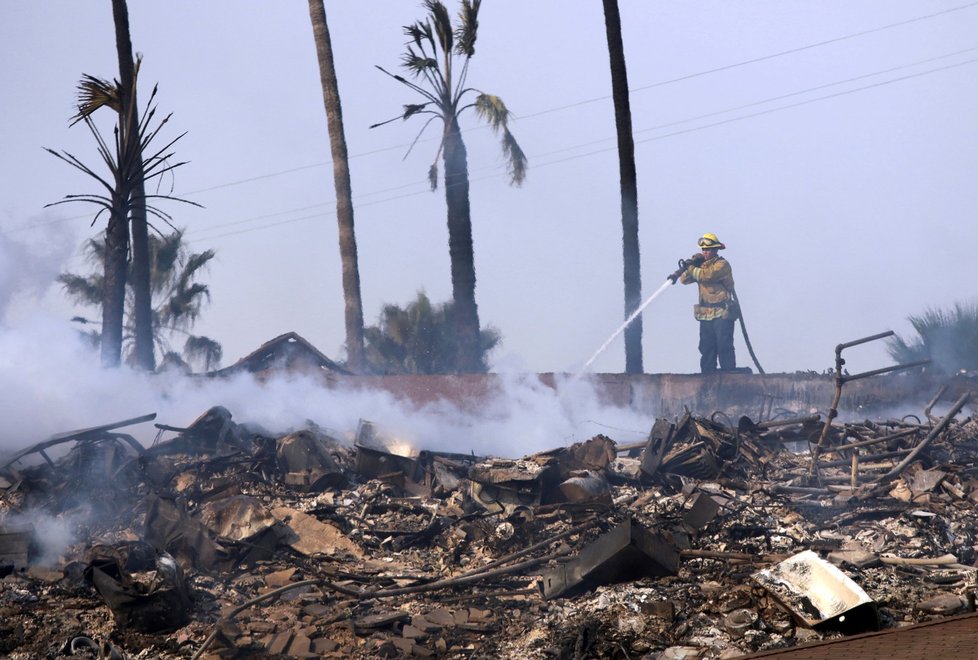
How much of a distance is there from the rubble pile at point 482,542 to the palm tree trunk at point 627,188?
6.46 metres

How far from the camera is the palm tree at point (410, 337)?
107 feet

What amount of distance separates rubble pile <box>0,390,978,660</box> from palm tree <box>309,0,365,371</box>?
8.17m

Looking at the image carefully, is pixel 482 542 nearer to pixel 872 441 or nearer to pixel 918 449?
pixel 872 441

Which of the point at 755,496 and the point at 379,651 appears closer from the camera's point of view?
the point at 379,651

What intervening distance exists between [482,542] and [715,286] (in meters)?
7.63

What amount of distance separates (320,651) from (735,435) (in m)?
6.37

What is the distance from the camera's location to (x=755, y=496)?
1129 cm

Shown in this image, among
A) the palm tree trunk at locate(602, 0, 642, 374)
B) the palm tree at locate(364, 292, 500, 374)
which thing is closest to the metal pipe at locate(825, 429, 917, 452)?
the palm tree trunk at locate(602, 0, 642, 374)

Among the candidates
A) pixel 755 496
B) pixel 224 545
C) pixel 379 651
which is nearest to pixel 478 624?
pixel 379 651

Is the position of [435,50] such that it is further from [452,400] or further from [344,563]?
[344,563]

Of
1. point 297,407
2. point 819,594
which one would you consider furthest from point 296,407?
point 819,594

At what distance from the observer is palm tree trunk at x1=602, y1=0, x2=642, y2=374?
66.4ft

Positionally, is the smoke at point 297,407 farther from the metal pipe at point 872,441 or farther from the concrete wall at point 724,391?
the metal pipe at point 872,441

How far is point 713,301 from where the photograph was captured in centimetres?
1680
